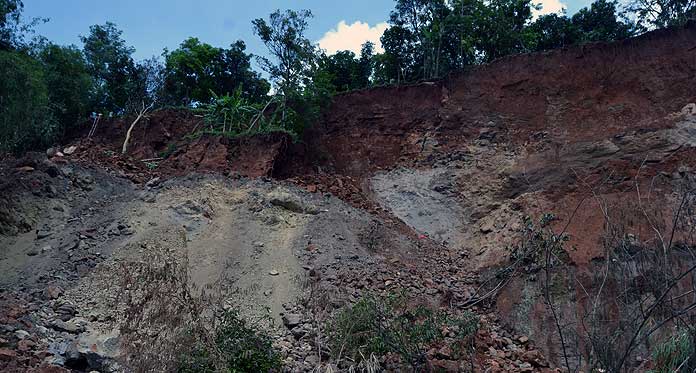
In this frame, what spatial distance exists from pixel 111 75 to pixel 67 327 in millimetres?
12507

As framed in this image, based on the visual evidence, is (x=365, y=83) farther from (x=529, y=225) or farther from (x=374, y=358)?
(x=374, y=358)

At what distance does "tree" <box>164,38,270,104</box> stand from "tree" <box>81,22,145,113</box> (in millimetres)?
1136

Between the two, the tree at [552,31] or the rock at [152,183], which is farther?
the tree at [552,31]

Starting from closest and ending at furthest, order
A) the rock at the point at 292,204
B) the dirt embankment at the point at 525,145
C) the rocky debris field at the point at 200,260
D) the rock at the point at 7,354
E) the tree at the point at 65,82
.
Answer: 1. the rock at the point at 7,354
2. the rocky debris field at the point at 200,260
3. the dirt embankment at the point at 525,145
4. the rock at the point at 292,204
5. the tree at the point at 65,82

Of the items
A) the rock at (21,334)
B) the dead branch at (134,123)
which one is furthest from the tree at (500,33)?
the rock at (21,334)

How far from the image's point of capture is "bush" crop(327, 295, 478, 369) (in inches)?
314

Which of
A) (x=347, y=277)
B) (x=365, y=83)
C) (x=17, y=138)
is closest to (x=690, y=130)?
(x=347, y=277)

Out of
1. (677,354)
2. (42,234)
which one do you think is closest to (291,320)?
(42,234)

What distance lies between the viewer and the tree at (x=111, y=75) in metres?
18.7

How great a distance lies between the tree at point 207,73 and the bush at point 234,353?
12.3m

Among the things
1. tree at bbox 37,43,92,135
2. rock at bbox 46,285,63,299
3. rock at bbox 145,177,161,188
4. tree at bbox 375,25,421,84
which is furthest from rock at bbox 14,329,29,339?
tree at bbox 375,25,421,84

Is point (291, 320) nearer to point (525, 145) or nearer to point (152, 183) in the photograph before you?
point (152, 183)

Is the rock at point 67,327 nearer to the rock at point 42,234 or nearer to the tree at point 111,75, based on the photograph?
the rock at point 42,234

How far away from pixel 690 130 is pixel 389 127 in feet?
24.7
